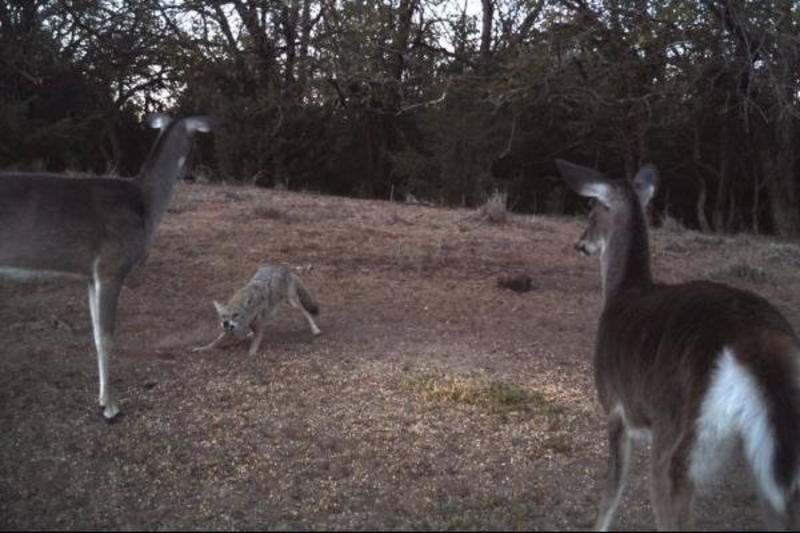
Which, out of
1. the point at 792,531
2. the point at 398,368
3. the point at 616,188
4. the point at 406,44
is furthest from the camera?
the point at 406,44

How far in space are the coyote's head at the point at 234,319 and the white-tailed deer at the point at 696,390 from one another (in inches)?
159

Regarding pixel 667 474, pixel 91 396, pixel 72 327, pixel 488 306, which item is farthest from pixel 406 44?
pixel 667 474

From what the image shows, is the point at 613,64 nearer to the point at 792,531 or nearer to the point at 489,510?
the point at 489,510

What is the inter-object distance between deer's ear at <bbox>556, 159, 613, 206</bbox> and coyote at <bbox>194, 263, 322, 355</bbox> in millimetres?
3860

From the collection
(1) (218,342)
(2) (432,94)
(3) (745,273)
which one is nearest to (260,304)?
(1) (218,342)

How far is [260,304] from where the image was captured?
8.52 m

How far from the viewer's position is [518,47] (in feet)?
37.4

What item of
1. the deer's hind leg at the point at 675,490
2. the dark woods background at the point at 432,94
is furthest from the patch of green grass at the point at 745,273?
the deer's hind leg at the point at 675,490

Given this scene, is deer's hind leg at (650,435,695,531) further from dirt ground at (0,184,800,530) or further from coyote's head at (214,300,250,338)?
coyote's head at (214,300,250,338)

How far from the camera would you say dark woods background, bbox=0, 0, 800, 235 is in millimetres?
10117

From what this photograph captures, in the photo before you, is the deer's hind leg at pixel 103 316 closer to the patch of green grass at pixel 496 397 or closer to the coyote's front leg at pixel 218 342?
the coyote's front leg at pixel 218 342

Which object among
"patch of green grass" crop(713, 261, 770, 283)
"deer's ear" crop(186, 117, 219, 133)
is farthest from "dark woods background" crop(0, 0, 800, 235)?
"deer's ear" crop(186, 117, 219, 133)

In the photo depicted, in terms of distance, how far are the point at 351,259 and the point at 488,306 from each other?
7.09ft

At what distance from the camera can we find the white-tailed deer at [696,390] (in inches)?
132
